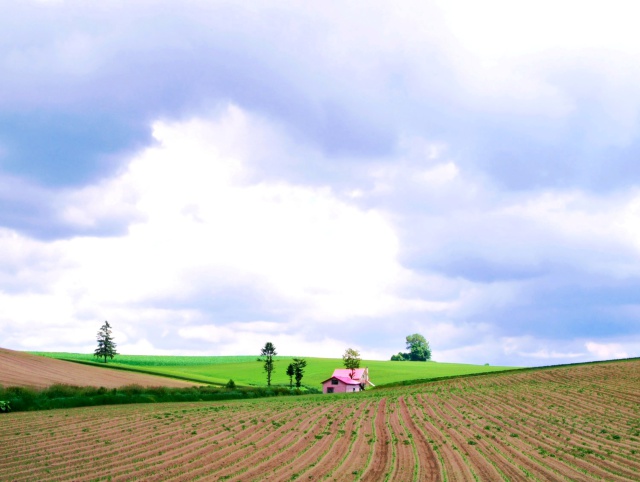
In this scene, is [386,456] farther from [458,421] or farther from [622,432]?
[622,432]

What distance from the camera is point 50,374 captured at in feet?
206

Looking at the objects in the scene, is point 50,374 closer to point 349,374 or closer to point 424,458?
point 349,374

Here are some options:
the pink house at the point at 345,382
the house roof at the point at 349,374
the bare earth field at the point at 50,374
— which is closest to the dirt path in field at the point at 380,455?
the bare earth field at the point at 50,374

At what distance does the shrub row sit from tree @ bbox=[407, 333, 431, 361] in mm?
128999

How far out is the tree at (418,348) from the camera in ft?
615

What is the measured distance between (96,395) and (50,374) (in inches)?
624

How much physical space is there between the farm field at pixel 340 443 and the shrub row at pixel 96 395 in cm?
488

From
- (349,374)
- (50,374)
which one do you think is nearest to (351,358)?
(349,374)

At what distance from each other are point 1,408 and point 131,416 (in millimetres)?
12701

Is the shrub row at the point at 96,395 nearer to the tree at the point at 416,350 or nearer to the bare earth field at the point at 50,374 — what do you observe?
the bare earth field at the point at 50,374

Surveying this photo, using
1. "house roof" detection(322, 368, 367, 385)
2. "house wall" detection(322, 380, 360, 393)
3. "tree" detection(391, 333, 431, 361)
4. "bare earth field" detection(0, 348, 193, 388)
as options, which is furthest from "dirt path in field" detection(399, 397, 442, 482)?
"tree" detection(391, 333, 431, 361)

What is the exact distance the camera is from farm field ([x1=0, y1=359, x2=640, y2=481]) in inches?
762

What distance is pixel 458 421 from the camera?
30.9m

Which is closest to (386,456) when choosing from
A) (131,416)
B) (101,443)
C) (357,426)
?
(357,426)
